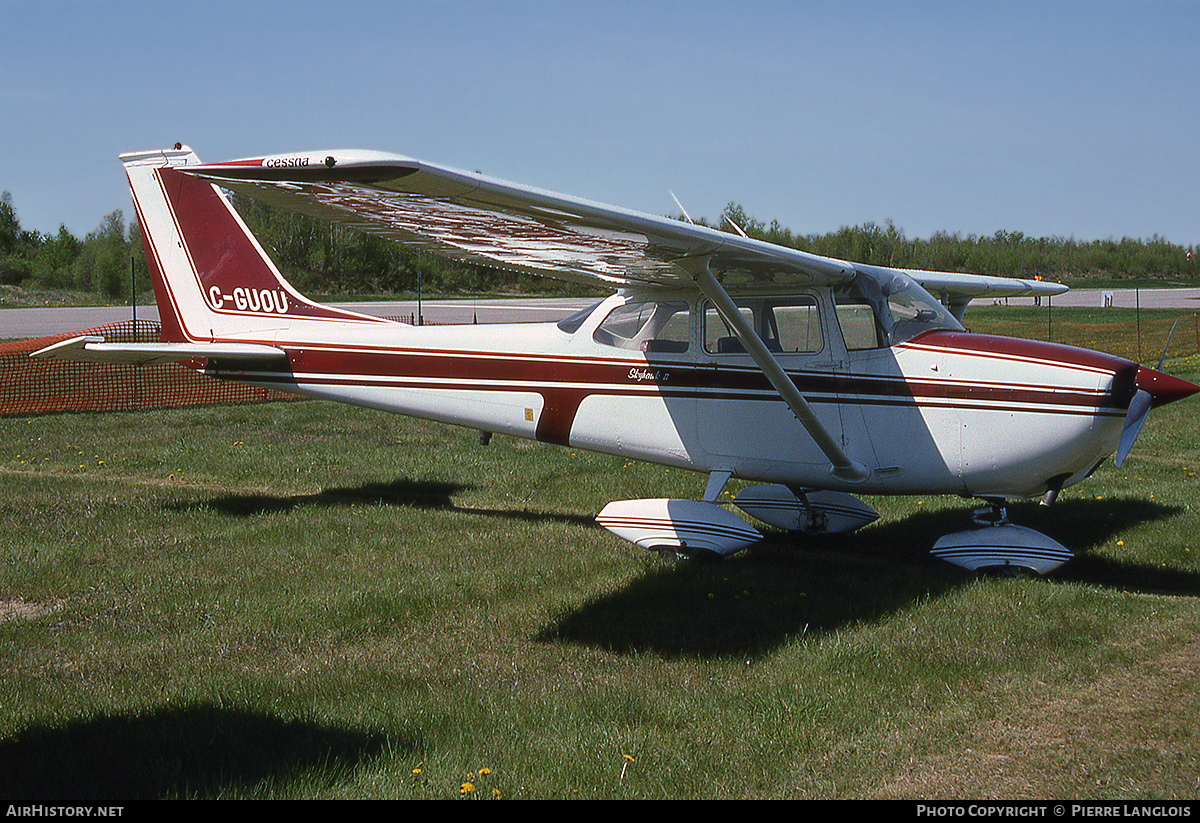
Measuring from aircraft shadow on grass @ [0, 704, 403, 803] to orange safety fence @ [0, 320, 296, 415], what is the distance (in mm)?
11351

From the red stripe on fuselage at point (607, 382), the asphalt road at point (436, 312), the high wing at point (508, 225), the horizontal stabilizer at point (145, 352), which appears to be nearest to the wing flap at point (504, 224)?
the high wing at point (508, 225)

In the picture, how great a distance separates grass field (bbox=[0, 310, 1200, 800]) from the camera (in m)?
3.76

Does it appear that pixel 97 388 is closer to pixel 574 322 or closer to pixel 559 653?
pixel 574 322

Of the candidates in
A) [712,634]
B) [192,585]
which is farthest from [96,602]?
[712,634]

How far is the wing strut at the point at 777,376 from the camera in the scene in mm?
5964

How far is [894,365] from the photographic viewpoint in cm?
655

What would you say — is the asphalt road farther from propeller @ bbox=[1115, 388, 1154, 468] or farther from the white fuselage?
propeller @ bbox=[1115, 388, 1154, 468]

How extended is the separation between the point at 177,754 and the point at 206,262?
6.46 metres

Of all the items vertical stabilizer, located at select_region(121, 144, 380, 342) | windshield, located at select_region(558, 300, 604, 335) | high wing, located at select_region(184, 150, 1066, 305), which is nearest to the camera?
high wing, located at select_region(184, 150, 1066, 305)

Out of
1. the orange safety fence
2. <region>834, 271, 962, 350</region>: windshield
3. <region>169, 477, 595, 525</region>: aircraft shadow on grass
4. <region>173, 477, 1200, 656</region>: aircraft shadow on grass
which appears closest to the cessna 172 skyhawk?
<region>834, 271, 962, 350</region>: windshield

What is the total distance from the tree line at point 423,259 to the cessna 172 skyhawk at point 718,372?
130 feet

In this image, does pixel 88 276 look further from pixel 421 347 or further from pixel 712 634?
pixel 712 634

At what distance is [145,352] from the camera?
8195 millimetres
